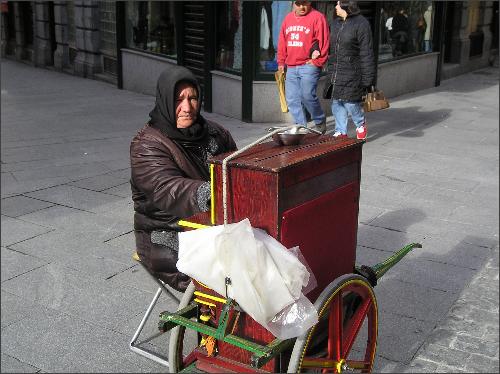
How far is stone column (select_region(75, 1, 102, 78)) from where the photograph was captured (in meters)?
14.5

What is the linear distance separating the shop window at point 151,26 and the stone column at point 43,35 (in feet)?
14.1

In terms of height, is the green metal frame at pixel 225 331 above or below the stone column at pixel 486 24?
below

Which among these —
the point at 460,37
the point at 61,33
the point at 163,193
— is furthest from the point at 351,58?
the point at 61,33

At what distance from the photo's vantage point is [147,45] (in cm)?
1295

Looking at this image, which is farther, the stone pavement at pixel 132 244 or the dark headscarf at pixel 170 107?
the stone pavement at pixel 132 244

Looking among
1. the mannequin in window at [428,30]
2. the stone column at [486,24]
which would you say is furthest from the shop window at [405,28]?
the stone column at [486,24]

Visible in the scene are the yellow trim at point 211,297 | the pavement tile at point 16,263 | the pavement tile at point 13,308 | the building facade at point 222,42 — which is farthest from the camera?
the building facade at point 222,42

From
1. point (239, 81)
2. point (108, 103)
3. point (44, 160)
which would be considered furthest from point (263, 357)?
point (108, 103)

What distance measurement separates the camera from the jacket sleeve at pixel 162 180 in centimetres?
267

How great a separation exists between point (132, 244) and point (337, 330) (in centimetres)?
256

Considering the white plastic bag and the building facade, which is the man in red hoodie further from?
the white plastic bag

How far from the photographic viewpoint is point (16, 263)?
177 inches

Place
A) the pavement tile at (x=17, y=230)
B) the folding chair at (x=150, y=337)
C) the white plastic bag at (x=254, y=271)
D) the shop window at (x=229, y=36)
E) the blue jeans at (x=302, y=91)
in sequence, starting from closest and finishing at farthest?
the white plastic bag at (x=254, y=271)
the folding chair at (x=150, y=337)
the pavement tile at (x=17, y=230)
the blue jeans at (x=302, y=91)
the shop window at (x=229, y=36)

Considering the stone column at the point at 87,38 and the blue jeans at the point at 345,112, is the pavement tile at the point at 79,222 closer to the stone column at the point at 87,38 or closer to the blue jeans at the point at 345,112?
the blue jeans at the point at 345,112
